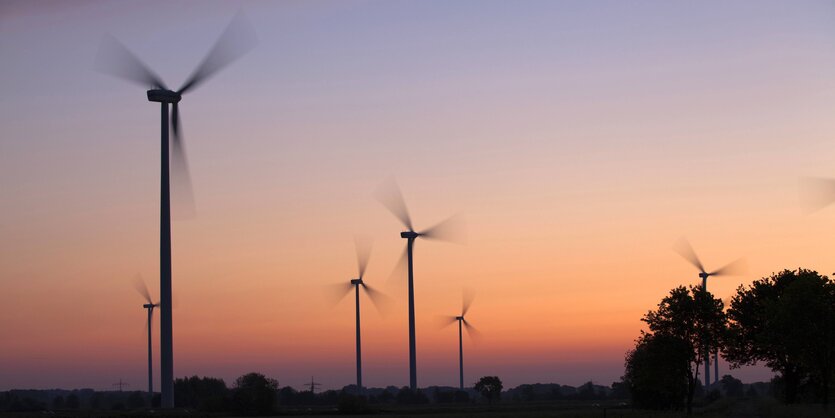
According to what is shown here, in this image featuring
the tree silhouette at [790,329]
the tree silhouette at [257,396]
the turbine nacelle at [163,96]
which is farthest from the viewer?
the tree silhouette at [257,396]

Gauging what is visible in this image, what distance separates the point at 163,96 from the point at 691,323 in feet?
200

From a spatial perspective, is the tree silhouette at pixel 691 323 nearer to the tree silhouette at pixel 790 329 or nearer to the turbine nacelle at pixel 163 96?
the tree silhouette at pixel 790 329

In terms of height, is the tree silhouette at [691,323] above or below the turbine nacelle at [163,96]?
below

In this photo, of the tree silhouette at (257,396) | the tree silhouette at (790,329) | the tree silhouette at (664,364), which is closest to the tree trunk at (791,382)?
the tree silhouette at (790,329)

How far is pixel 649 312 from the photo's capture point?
12162 cm

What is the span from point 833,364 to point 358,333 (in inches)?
3756

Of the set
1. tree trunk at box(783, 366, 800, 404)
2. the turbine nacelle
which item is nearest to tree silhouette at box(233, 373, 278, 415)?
the turbine nacelle

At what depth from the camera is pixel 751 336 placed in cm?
13488

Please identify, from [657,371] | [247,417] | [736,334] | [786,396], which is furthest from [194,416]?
[786,396]

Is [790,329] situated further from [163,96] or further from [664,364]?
[163,96]

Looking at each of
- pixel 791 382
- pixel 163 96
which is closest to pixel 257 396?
pixel 163 96

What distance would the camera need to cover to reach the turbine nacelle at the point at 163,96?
121750mm

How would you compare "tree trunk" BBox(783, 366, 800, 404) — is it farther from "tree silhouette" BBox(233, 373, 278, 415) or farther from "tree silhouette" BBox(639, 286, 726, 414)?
"tree silhouette" BBox(233, 373, 278, 415)

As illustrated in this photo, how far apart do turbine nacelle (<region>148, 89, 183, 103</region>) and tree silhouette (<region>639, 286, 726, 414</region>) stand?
5583cm
